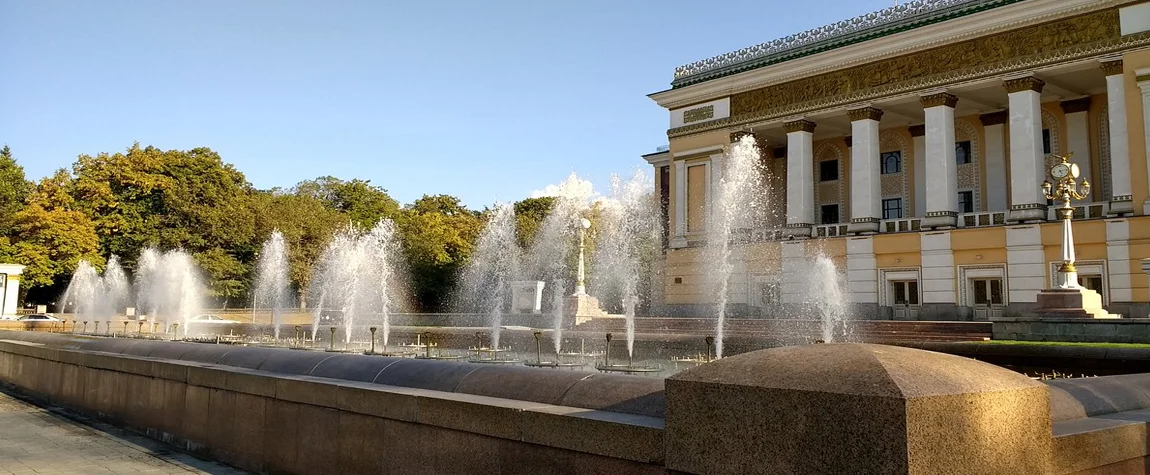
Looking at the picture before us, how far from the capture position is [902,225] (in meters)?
30.9

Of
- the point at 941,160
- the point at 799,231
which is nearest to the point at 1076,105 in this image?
the point at 941,160

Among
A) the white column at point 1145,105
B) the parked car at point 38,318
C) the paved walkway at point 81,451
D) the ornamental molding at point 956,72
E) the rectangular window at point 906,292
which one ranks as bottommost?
the paved walkway at point 81,451

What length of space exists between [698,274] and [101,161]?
124ft

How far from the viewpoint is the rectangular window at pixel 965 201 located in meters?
32.5

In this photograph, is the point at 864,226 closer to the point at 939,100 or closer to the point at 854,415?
the point at 939,100

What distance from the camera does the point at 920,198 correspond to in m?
34.0

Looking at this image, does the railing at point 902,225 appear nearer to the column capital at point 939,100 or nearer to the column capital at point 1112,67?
the column capital at point 939,100

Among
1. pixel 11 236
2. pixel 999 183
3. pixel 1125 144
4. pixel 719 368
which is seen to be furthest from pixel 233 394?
pixel 11 236

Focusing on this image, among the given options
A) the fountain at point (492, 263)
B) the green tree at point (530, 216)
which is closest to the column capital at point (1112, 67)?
the fountain at point (492, 263)

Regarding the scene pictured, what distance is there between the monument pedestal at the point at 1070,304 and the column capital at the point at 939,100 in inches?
439

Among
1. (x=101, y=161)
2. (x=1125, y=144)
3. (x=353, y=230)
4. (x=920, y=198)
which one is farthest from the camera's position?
(x=353, y=230)

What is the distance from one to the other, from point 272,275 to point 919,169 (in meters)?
38.8

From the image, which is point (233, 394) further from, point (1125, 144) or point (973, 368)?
point (1125, 144)

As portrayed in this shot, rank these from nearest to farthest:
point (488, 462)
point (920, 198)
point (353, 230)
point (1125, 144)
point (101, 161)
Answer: point (488, 462) → point (1125, 144) → point (920, 198) → point (101, 161) → point (353, 230)
